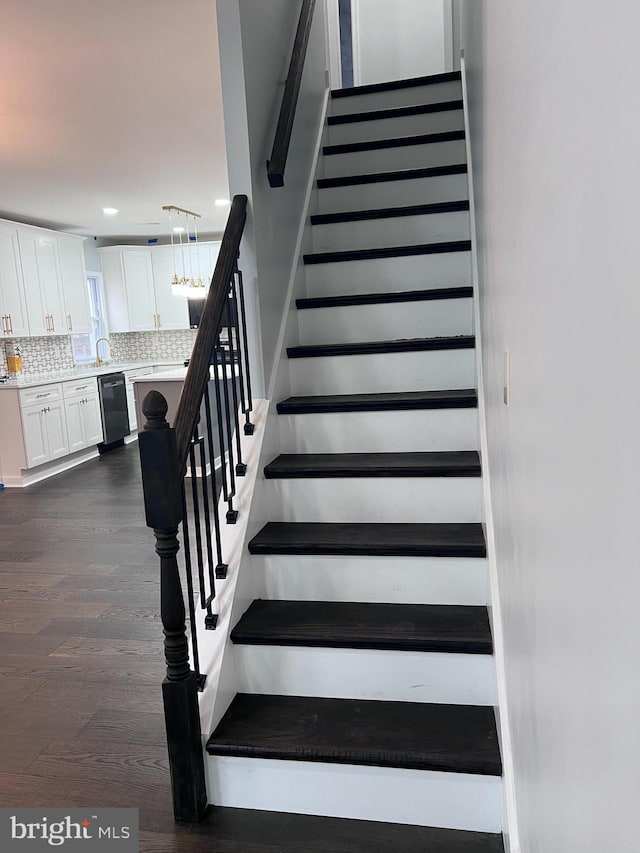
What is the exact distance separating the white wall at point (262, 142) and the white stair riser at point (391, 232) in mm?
254

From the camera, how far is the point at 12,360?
7215 mm

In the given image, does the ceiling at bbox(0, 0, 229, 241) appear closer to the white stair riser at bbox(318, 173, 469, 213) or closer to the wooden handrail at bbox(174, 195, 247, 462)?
the white stair riser at bbox(318, 173, 469, 213)

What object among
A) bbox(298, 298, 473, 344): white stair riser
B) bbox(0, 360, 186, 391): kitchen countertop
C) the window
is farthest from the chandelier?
bbox(298, 298, 473, 344): white stair riser

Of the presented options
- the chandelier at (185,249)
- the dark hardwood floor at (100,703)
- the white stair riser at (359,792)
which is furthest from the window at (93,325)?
the white stair riser at (359,792)

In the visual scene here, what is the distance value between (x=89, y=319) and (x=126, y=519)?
172 inches

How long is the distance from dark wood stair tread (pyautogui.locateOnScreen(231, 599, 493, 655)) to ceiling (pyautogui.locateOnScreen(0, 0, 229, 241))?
8.89 ft

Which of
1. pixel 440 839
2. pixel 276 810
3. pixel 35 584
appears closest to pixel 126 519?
pixel 35 584

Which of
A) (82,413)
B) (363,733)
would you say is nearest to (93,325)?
(82,413)

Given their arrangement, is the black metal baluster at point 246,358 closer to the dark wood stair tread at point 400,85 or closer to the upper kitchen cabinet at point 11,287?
the dark wood stair tread at point 400,85

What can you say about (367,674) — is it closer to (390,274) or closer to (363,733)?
(363,733)

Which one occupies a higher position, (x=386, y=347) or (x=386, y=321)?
(x=386, y=321)

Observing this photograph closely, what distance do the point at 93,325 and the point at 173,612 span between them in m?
Result: 7.74

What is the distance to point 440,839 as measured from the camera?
1.80m

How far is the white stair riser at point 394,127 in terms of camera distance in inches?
159
